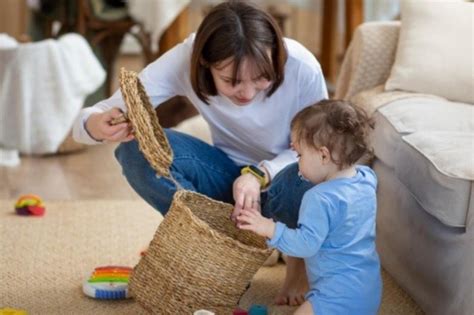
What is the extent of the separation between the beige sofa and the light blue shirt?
0.17 metres

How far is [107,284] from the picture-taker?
2.28 m

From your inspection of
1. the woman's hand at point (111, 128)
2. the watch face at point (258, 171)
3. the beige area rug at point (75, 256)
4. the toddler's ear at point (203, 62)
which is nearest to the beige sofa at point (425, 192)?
the beige area rug at point (75, 256)

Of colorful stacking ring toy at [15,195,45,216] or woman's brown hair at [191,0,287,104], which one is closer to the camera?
woman's brown hair at [191,0,287,104]

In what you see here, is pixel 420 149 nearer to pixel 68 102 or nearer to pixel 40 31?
pixel 68 102

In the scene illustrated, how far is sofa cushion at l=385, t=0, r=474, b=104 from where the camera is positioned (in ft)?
8.87

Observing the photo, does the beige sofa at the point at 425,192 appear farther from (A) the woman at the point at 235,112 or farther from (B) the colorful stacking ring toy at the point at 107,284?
(B) the colorful stacking ring toy at the point at 107,284

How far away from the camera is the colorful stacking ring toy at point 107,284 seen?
2.26 meters

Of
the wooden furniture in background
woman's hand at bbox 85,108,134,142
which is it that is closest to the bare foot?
woman's hand at bbox 85,108,134,142

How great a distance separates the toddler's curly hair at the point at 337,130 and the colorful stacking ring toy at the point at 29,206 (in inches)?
49.0

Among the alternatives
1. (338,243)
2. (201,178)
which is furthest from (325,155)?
(201,178)

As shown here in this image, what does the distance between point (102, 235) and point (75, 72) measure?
1.24m

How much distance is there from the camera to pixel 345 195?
1918 millimetres

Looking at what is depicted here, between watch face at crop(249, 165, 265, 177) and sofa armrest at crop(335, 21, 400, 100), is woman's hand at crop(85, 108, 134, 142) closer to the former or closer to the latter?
watch face at crop(249, 165, 265, 177)

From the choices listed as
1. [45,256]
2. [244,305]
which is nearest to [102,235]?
[45,256]
